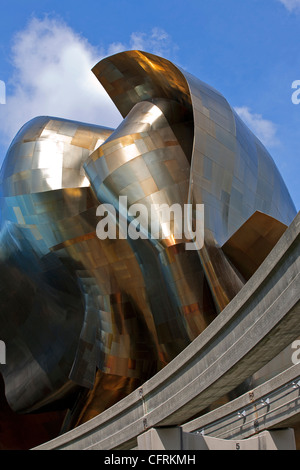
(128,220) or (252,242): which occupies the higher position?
(128,220)

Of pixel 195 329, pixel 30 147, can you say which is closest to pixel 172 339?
pixel 195 329

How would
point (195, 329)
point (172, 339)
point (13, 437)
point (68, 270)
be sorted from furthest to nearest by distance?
point (13, 437) < point (68, 270) < point (172, 339) < point (195, 329)

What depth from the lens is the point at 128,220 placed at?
14.8 meters

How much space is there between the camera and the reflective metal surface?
1392cm

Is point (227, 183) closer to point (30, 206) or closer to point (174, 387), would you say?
point (30, 206)

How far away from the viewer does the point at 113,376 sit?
16281 mm

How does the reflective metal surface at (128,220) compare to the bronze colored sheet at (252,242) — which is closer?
the bronze colored sheet at (252,242)

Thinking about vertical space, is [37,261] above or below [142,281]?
above

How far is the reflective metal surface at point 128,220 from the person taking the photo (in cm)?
1392

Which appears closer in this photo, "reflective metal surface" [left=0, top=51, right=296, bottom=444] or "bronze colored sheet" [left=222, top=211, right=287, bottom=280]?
"bronze colored sheet" [left=222, top=211, right=287, bottom=280]

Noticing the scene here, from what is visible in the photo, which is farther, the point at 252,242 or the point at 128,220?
the point at 128,220

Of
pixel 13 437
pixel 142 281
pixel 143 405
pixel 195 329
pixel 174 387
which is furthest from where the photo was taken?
pixel 13 437

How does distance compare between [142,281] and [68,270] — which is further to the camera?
[68,270]

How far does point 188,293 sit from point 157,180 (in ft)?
8.37
